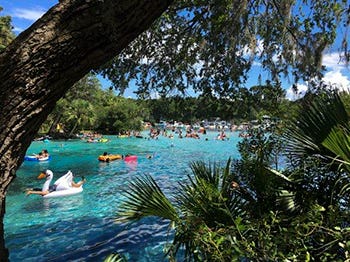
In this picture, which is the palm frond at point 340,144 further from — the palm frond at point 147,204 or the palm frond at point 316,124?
the palm frond at point 147,204

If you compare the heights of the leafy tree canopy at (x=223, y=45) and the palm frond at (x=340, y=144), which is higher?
the leafy tree canopy at (x=223, y=45)

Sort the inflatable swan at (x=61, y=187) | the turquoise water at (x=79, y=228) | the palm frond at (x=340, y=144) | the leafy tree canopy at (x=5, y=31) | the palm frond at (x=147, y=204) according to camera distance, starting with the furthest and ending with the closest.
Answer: the leafy tree canopy at (x=5, y=31)
the inflatable swan at (x=61, y=187)
the turquoise water at (x=79, y=228)
the palm frond at (x=147, y=204)
the palm frond at (x=340, y=144)

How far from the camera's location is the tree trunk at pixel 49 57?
5.75 ft

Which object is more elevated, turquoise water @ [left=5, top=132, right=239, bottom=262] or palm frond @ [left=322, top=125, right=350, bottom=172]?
palm frond @ [left=322, top=125, right=350, bottom=172]

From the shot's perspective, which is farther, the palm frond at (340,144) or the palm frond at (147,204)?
the palm frond at (147,204)

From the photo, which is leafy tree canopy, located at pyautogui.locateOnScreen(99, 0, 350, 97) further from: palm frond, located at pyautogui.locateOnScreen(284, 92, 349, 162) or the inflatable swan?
the inflatable swan

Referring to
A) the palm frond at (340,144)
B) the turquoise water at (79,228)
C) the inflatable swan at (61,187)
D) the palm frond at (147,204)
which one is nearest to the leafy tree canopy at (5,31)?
the turquoise water at (79,228)

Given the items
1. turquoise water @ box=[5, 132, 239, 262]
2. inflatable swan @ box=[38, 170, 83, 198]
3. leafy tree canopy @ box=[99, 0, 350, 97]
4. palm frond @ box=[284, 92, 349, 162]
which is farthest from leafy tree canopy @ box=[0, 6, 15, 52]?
palm frond @ box=[284, 92, 349, 162]

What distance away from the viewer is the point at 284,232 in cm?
248

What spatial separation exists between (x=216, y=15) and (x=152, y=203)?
145 inches

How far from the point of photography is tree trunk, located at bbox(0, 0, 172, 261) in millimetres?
1753

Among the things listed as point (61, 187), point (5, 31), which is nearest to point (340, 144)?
point (61, 187)

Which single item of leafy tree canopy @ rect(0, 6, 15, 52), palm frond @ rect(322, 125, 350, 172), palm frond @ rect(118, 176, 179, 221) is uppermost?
leafy tree canopy @ rect(0, 6, 15, 52)

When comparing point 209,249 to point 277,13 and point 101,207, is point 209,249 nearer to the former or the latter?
point 277,13
